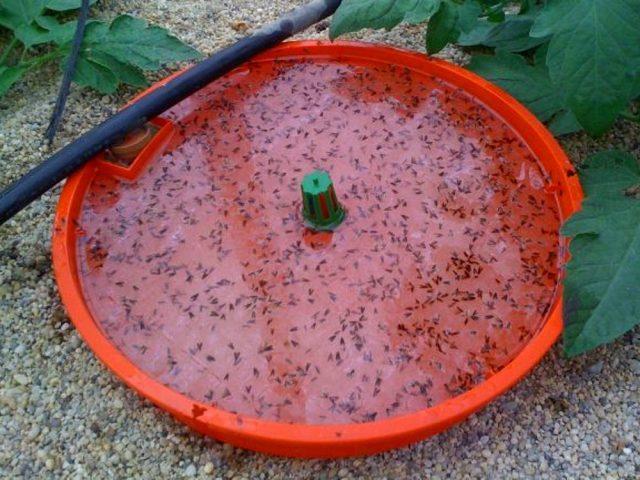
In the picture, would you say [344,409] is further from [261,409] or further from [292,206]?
[292,206]

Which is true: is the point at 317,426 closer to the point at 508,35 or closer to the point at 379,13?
the point at 379,13

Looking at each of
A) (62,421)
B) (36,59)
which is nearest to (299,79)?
(36,59)

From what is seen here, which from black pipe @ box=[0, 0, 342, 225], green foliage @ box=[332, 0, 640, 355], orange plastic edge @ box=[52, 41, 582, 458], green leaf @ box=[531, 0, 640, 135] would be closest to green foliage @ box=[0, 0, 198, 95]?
black pipe @ box=[0, 0, 342, 225]

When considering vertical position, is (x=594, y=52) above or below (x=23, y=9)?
above

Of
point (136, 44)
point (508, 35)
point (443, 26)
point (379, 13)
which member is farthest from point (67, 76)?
point (508, 35)

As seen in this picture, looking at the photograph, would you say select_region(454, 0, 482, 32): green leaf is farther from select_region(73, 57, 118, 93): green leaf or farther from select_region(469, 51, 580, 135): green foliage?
select_region(73, 57, 118, 93): green leaf

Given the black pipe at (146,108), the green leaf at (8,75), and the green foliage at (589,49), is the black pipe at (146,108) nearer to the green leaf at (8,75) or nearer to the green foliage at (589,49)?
the green foliage at (589,49)

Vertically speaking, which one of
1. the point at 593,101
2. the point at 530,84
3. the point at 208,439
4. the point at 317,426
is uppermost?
the point at 593,101
